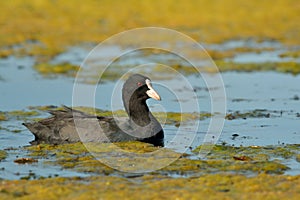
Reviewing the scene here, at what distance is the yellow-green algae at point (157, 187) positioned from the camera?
8.38m

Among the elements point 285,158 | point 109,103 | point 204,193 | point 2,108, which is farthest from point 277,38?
point 204,193

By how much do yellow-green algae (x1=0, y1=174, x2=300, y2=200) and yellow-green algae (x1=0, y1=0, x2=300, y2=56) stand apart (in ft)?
46.2

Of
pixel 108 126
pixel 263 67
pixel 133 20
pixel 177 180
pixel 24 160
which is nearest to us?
pixel 177 180

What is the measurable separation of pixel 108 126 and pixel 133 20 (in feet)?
57.5

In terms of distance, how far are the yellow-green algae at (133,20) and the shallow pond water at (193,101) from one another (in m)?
4.26

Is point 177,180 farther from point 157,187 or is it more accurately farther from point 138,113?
point 138,113

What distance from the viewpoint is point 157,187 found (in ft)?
28.6

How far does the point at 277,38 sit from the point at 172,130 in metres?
13.9

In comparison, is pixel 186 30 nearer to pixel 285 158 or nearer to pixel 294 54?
pixel 294 54

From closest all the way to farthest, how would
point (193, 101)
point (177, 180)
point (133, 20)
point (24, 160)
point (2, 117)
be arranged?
point (177, 180)
point (24, 160)
point (2, 117)
point (193, 101)
point (133, 20)

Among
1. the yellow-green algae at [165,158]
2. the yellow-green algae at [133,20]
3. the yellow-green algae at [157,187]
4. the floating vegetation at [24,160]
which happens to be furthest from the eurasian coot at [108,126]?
the yellow-green algae at [133,20]

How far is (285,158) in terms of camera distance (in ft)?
33.7

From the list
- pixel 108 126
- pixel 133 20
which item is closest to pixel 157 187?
pixel 108 126

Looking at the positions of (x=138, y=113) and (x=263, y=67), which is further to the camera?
(x=263, y=67)
